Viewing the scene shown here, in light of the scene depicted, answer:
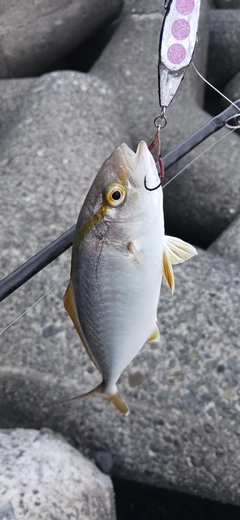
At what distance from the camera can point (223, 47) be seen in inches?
139

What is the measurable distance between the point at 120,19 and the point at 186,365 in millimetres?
2064

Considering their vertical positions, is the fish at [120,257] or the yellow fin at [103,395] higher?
the fish at [120,257]

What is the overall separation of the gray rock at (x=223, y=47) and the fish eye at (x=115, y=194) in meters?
2.68

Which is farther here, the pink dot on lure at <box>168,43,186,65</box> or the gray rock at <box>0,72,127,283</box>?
the gray rock at <box>0,72,127,283</box>

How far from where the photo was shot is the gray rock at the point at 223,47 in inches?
138

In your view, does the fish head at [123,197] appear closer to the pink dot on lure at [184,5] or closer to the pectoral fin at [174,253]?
the pectoral fin at [174,253]

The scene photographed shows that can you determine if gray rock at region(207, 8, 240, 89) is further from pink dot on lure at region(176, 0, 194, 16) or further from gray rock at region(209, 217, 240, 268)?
pink dot on lure at region(176, 0, 194, 16)

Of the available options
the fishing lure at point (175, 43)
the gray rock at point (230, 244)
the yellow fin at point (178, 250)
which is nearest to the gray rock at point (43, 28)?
the gray rock at point (230, 244)

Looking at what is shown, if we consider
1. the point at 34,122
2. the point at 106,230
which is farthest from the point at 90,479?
the point at 34,122

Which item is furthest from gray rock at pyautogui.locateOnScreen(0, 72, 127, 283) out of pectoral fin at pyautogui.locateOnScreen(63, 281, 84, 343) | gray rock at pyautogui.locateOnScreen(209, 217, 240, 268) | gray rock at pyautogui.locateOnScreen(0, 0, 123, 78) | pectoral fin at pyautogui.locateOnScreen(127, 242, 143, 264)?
pectoral fin at pyautogui.locateOnScreen(127, 242, 143, 264)

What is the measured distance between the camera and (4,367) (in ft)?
7.06

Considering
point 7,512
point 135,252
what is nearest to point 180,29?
point 135,252

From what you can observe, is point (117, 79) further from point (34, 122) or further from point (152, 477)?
point (152, 477)

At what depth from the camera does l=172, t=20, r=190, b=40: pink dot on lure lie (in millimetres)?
1389
